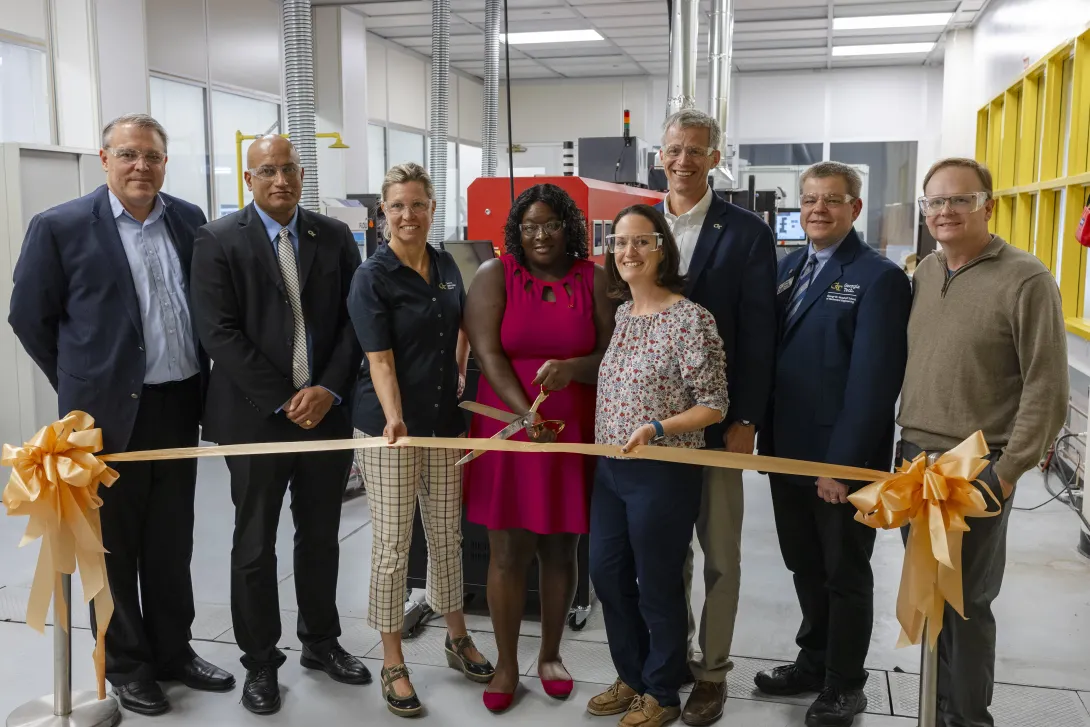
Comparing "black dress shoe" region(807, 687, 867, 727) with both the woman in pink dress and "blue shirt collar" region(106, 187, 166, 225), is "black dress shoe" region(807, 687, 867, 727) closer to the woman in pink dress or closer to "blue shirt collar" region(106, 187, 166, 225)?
the woman in pink dress

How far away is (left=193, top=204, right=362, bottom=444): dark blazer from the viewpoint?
2.65 meters

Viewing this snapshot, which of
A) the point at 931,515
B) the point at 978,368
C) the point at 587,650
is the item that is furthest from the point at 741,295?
the point at 587,650

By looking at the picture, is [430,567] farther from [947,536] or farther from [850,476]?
[947,536]

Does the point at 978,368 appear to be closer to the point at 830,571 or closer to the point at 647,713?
the point at 830,571

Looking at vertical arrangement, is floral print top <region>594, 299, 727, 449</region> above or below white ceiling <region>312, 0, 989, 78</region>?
below

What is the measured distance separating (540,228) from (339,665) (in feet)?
5.10

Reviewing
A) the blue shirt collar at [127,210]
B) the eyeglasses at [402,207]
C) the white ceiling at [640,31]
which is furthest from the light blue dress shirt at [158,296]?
the white ceiling at [640,31]

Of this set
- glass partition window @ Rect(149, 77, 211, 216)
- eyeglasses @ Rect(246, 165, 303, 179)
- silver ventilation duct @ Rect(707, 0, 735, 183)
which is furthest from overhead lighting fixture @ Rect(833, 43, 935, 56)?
eyeglasses @ Rect(246, 165, 303, 179)

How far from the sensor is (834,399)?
2.47m

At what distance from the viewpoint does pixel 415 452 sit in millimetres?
2719

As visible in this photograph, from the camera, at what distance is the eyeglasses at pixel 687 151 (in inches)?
98.3

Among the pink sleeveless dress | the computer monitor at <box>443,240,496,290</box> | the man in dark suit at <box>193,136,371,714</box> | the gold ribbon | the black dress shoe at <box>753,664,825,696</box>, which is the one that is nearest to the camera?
the gold ribbon

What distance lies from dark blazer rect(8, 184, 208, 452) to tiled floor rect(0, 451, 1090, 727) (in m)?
0.95

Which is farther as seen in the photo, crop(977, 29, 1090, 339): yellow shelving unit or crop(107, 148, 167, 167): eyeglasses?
crop(977, 29, 1090, 339): yellow shelving unit
